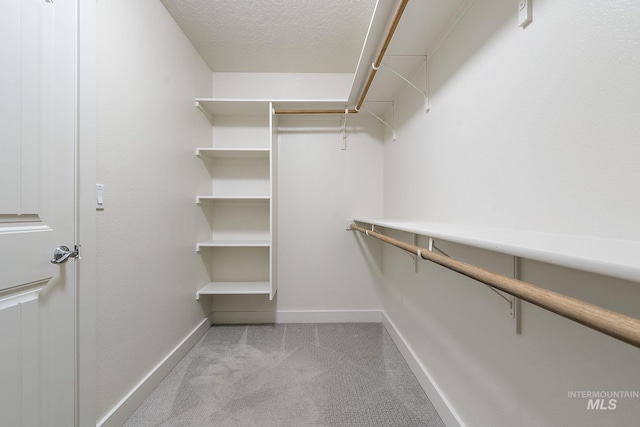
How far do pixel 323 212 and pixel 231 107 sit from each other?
4.07ft

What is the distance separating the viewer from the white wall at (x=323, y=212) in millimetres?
2361

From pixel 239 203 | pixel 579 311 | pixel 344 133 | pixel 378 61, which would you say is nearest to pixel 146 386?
pixel 239 203

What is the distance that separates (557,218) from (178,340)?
2.15 metres

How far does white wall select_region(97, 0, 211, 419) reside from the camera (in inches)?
45.4

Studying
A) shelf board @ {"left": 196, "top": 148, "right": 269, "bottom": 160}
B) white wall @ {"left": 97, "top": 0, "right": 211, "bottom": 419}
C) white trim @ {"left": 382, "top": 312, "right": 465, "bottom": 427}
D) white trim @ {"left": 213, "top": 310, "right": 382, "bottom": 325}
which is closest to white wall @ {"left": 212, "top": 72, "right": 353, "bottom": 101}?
white wall @ {"left": 97, "top": 0, "right": 211, "bottom": 419}

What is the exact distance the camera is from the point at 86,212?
1.03 metres

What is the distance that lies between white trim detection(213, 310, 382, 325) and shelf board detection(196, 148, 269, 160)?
146 centimetres

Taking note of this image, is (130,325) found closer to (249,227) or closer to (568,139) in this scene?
(249,227)

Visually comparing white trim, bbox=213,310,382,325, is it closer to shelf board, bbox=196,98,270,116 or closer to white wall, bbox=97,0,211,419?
white wall, bbox=97,0,211,419

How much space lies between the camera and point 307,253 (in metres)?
2.38

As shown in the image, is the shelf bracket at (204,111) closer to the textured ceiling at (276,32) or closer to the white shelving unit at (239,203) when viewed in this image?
the white shelving unit at (239,203)

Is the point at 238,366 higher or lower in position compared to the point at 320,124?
lower

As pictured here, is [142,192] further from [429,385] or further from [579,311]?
[429,385]

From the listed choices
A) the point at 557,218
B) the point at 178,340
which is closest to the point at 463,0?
the point at 557,218
